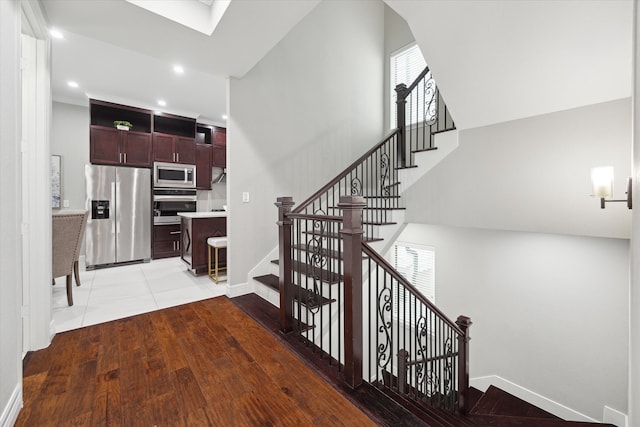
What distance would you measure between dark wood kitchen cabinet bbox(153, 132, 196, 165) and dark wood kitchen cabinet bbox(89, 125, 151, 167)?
5.2 inches

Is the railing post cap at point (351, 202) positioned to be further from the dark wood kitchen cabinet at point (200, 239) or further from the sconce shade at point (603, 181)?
the dark wood kitchen cabinet at point (200, 239)

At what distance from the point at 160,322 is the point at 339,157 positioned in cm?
320

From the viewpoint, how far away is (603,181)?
2.11 metres

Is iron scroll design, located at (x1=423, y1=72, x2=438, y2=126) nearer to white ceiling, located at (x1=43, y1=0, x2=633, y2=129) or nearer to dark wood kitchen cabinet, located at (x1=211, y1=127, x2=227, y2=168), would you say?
white ceiling, located at (x1=43, y1=0, x2=633, y2=129)

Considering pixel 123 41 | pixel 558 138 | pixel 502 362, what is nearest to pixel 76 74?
pixel 123 41

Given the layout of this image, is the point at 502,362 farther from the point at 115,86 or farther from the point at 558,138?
the point at 115,86

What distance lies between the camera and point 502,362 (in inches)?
143

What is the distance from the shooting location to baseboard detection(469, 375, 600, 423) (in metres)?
3.06

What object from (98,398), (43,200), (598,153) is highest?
(598,153)

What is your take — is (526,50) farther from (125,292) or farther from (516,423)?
(125,292)

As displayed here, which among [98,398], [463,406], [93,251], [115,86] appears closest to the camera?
[98,398]

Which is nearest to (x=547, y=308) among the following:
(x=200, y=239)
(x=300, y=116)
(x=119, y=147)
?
(x=300, y=116)

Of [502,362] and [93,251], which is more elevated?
[93,251]

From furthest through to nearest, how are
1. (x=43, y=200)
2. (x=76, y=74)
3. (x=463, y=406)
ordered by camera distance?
(x=76, y=74) < (x=463, y=406) < (x=43, y=200)
